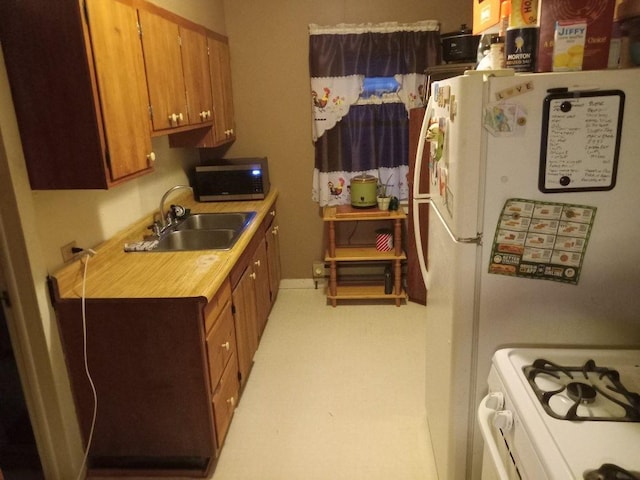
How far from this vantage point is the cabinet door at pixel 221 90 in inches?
130

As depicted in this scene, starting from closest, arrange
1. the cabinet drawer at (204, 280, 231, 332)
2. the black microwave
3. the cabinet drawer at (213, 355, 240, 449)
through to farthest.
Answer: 1. the cabinet drawer at (204, 280, 231, 332)
2. the cabinet drawer at (213, 355, 240, 449)
3. the black microwave

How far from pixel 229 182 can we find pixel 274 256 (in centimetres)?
69

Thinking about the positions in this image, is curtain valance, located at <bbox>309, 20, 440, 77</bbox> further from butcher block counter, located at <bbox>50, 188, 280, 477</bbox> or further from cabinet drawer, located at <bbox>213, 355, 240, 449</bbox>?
cabinet drawer, located at <bbox>213, 355, 240, 449</bbox>

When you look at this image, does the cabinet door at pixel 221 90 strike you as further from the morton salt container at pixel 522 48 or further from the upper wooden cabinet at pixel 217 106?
the morton salt container at pixel 522 48

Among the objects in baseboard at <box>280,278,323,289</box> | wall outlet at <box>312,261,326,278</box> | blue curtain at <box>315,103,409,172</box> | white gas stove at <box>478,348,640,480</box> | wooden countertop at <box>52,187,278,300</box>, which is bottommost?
baseboard at <box>280,278,323,289</box>

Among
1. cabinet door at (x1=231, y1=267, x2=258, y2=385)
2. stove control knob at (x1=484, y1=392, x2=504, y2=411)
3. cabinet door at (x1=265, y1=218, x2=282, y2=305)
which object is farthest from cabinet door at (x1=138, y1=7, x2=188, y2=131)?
stove control knob at (x1=484, y1=392, x2=504, y2=411)

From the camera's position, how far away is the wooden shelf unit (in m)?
3.71

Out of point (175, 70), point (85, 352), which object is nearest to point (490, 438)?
point (85, 352)

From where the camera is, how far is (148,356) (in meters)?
2.01

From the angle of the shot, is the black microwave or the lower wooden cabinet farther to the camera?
the black microwave

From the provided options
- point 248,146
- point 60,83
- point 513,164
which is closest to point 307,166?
point 248,146

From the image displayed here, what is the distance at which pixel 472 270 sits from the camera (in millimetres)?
1532

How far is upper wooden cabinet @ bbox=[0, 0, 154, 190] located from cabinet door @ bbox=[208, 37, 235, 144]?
4.56 feet

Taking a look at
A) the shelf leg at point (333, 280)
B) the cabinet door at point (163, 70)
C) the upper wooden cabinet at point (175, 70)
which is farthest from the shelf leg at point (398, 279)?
the cabinet door at point (163, 70)
